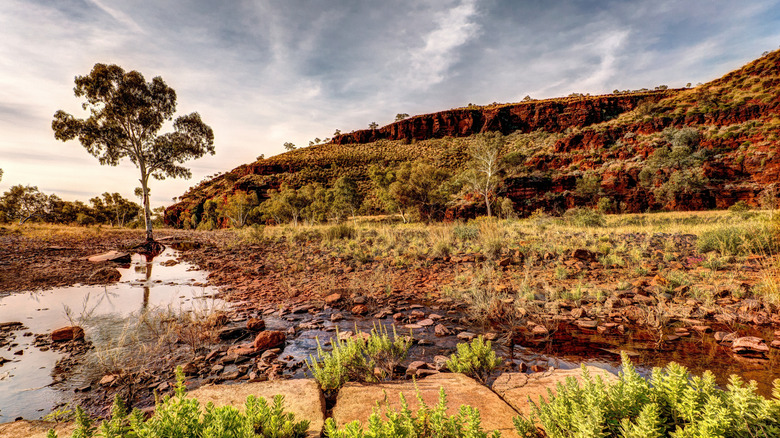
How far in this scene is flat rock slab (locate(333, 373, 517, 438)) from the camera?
2.20 m

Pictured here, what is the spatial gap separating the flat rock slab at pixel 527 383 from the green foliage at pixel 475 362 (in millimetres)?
224

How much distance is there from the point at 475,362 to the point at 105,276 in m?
10.8

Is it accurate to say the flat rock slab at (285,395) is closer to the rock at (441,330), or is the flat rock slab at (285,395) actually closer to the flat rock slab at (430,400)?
the flat rock slab at (430,400)

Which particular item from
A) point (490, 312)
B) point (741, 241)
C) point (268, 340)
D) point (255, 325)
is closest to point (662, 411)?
point (490, 312)

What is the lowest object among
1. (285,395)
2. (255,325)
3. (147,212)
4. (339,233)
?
(255,325)

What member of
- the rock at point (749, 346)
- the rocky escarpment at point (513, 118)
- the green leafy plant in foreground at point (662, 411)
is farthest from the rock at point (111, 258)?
the rocky escarpment at point (513, 118)

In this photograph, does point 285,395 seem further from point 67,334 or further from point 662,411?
point 67,334

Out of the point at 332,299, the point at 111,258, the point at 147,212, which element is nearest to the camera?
the point at 332,299

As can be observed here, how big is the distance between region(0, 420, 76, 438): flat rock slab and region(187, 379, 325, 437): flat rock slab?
73cm

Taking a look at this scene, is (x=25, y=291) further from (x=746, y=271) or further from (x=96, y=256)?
(x=746, y=271)

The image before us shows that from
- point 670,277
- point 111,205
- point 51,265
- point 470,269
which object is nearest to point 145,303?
point 51,265

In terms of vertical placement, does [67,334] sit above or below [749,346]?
above

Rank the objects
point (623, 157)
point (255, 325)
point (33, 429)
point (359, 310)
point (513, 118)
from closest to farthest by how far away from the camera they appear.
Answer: point (33, 429) < point (255, 325) < point (359, 310) < point (623, 157) < point (513, 118)

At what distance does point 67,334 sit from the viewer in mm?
4301
